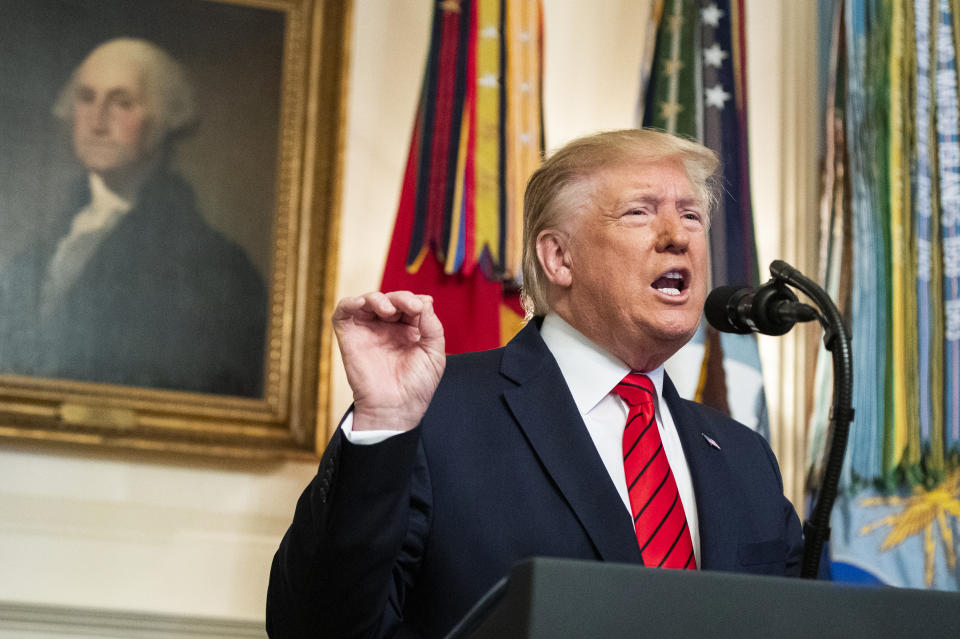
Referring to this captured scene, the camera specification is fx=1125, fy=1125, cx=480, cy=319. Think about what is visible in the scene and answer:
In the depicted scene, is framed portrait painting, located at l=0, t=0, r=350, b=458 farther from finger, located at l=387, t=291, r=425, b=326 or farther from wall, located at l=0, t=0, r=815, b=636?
finger, located at l=387, t=291, r=425, b=326

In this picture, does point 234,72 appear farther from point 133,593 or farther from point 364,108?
point 133,593

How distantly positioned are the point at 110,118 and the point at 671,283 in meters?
2.38

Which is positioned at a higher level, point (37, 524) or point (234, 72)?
point (234, 72)

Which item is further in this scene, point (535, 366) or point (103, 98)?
point (103, 98)

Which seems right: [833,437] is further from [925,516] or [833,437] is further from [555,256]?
[925,516]

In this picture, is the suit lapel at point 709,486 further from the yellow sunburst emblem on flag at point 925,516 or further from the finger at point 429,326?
the yellow sunburst emblem on flag at point 925,516

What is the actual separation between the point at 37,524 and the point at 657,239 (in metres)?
2.43

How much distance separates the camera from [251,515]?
388cm

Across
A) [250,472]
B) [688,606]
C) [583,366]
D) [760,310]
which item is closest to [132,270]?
[250,472]

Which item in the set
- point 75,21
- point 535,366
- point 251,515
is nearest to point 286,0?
point 75,21

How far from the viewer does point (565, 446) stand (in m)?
2.05

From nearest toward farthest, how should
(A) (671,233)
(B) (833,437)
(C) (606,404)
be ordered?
(B) (833,437) → (C) (606,404) → (A) (671,233)

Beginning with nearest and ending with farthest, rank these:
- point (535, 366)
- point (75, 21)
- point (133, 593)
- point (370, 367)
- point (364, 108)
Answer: point (370, 367), point (535, 366), point (133, 593), point (75, 21), point (364, 108)

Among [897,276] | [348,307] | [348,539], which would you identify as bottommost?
[348,539]
